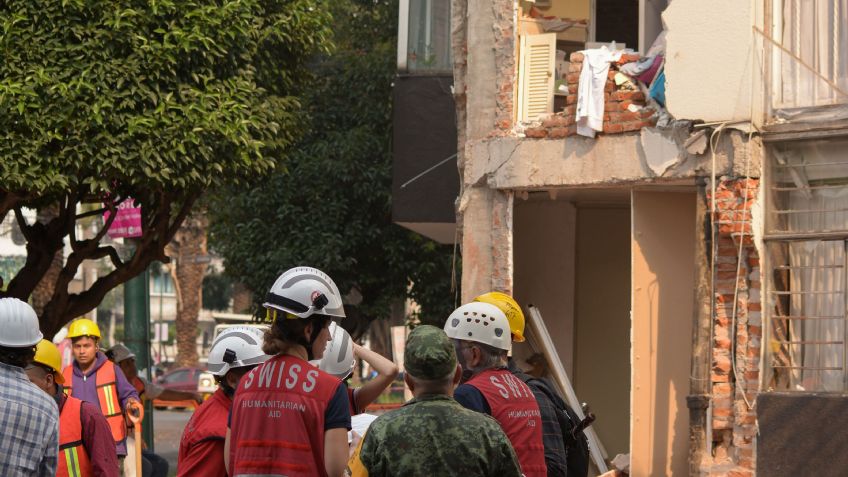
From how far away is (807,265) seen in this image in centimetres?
1231

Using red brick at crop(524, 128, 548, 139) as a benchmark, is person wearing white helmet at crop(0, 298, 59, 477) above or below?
below

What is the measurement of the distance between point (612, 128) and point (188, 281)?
44.3 meters

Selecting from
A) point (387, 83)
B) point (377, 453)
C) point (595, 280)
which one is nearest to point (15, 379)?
point (377, 453)

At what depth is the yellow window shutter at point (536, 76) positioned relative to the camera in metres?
14.3

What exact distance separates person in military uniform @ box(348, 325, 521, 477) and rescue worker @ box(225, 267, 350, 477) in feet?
0.95

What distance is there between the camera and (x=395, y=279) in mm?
25297

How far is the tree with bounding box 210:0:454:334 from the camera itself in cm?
2411

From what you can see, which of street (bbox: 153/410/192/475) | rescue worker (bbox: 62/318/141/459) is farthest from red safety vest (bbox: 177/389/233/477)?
street (bbox: 153/410/192/475)

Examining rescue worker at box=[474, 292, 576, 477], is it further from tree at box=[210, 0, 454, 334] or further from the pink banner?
tree at box=[210, 0, 454, 334]

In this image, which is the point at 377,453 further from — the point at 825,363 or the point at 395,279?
the point at 395,279

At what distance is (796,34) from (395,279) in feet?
44.4

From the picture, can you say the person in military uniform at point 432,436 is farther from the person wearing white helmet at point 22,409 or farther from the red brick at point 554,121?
the red brick at point 554,121

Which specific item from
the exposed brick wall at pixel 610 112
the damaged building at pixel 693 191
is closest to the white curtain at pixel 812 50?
the damaged building at pixel 693 191

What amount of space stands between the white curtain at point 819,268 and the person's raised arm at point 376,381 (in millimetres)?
6679
